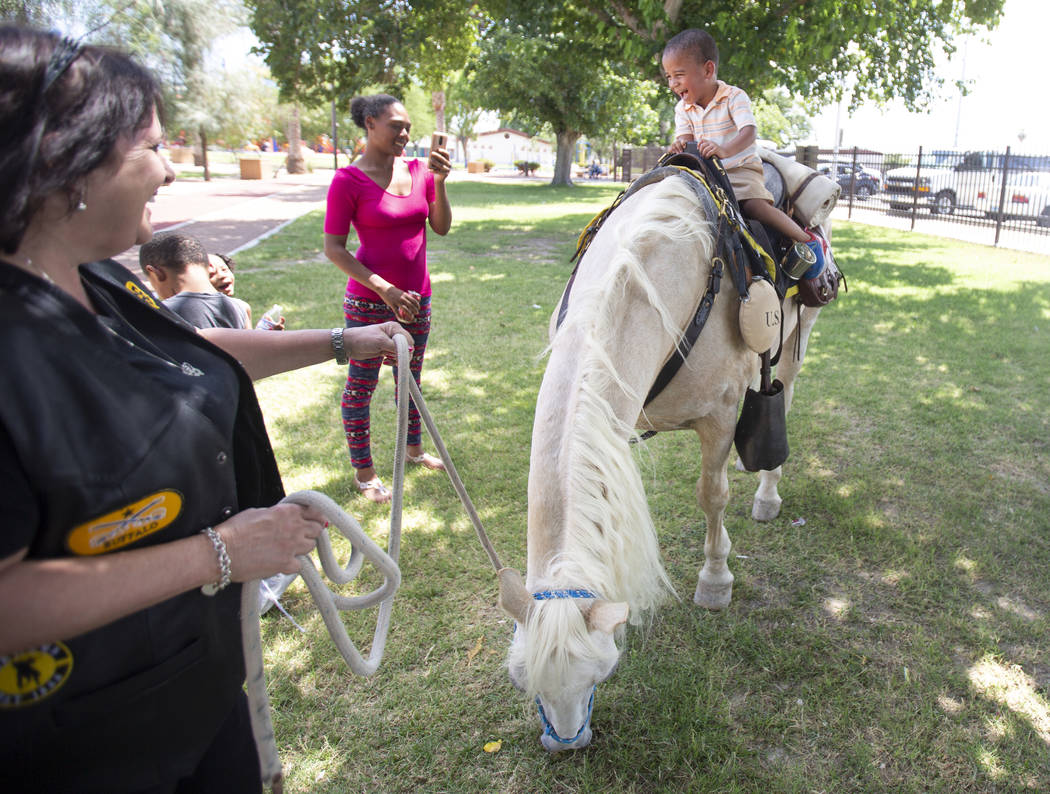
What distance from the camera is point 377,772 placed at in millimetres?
2166

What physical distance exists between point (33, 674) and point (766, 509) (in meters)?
3.40

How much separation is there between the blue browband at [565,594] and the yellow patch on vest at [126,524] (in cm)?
85

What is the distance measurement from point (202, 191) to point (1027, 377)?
25.1 metres

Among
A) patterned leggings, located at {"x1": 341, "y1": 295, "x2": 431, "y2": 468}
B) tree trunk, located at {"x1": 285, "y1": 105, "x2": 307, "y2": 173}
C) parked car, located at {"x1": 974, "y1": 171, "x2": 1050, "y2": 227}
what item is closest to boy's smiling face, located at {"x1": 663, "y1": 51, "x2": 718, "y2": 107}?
patterned leggings, located at {"x1": 341, "y1": 295, "x2": 431, "y2": 468}

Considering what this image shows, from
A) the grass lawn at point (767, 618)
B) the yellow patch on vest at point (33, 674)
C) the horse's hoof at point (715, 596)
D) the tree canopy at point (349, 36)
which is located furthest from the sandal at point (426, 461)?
the tree canopy at point (349, 36)

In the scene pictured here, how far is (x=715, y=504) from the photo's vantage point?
2836 mm

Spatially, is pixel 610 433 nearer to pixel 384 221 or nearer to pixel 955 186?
pixel 384 221

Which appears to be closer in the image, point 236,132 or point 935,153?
point 935,153

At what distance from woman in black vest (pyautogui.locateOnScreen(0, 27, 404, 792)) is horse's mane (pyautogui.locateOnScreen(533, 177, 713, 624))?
0.70m

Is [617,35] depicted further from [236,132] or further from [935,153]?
[236,132]

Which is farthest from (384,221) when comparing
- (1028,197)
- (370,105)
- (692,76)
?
(1028,197)

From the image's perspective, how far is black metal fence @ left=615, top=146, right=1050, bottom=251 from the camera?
42.6 feet

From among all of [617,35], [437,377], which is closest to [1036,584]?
[437,377]

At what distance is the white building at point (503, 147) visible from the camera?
79.2 metres
